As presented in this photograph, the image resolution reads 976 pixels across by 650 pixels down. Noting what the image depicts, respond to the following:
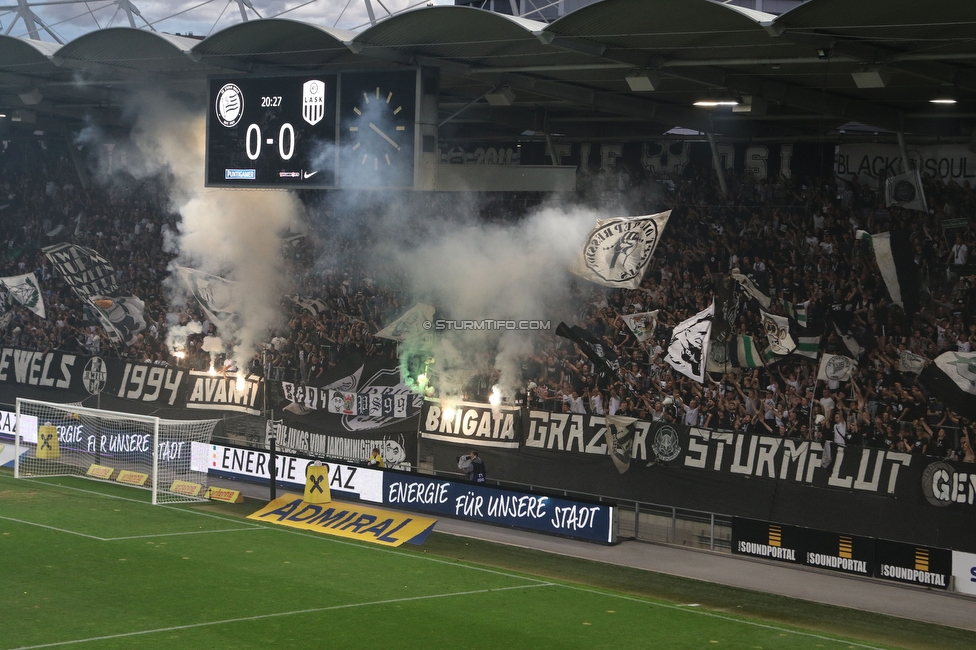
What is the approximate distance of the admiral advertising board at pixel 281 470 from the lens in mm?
22047

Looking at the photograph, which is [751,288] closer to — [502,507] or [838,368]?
[838,368]

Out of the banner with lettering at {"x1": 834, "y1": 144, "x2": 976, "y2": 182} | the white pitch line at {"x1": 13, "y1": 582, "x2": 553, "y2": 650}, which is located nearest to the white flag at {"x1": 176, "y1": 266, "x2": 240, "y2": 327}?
the banner with lettering at {"x1": 834, "y1": 144, "x2": 976, "y2": 182}

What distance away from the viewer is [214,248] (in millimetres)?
30734

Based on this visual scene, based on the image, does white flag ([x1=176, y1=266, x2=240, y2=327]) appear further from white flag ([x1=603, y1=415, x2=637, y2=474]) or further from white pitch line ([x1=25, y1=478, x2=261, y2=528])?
white flag ([x1=603, y1=415, x2=637, y2=474])

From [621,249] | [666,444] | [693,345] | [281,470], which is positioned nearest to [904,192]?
[693,345]

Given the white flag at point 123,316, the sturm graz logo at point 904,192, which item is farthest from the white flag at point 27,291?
the sturm graz logo at point 904,192

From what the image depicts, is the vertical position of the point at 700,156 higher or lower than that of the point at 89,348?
higher

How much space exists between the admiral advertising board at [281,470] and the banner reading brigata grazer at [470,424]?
1.95m

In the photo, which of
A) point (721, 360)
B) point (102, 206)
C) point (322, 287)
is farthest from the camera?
point (102, 206)

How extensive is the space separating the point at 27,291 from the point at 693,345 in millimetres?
21437

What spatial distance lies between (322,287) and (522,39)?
486 inches

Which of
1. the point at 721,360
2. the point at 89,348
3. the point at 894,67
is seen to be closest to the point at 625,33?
the point at 894,67

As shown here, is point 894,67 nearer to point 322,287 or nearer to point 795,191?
point 795,191

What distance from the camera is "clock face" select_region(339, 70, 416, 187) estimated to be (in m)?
18.0
